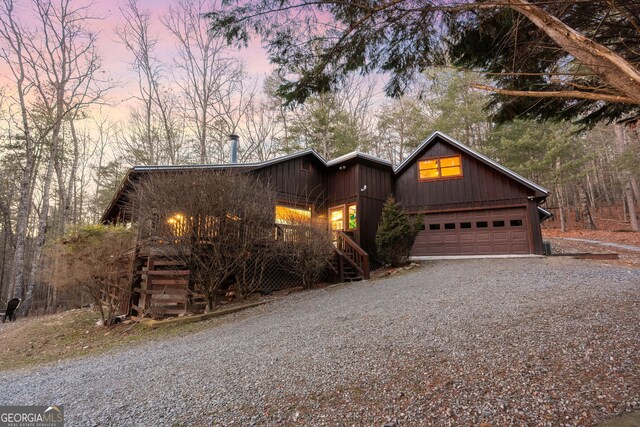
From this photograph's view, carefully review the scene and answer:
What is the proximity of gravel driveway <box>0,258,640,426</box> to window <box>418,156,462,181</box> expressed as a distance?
8352mm

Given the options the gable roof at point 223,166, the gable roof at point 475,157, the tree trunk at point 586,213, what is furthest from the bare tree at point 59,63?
the tree trunk at point 586,213

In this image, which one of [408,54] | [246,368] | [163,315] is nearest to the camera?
[246,368]

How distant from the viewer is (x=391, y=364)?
109 inches

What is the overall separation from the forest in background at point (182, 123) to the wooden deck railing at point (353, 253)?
10.1 meters

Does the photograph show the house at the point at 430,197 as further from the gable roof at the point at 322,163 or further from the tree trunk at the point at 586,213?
the tree trunk at the point at 586,213

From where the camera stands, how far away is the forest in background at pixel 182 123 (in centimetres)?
1331

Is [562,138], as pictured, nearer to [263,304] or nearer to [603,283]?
[603,283]

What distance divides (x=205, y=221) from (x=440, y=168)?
11.0 m

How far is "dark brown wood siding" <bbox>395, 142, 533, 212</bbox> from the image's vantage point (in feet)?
39.5

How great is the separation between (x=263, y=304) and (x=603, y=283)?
24.8 feet

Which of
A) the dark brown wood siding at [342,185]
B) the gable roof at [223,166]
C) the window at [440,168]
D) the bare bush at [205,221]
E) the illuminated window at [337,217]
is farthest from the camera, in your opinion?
the window at [440,168]

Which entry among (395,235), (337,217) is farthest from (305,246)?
(337,217)

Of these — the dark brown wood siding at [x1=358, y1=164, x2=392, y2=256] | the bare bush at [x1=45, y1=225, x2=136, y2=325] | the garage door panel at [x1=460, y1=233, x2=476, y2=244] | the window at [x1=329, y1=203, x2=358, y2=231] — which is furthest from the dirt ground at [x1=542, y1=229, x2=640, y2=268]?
the bare bush at [x1=45, y1=225, x2=136, y2=325]

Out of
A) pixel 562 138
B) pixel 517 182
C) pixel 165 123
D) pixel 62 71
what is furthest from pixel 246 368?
pixel 562 138
